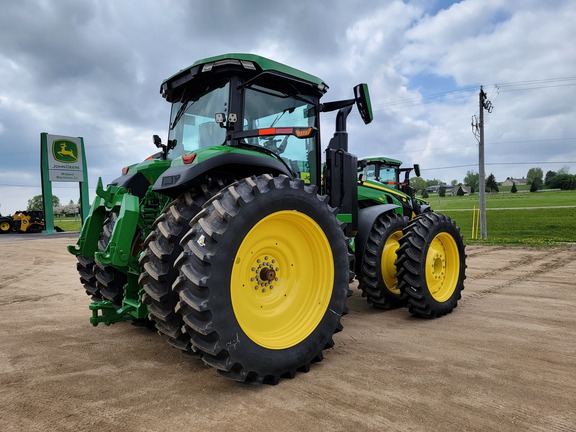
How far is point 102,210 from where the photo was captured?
3.93 meters

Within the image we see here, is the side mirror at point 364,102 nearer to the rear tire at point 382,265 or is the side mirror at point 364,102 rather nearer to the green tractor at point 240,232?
the green tractor at point 240,232

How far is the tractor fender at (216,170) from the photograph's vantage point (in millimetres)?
2940

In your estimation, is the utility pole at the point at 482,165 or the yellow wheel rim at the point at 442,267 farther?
the utility pole at the point at 482,165

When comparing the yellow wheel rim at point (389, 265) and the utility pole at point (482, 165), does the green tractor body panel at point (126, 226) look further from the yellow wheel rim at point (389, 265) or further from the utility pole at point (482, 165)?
the utility pole at point (482, 165)

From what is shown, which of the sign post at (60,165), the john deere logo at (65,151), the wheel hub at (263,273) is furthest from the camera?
the john deere logo at (65,151)

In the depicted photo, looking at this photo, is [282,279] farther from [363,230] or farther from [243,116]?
[363,230]

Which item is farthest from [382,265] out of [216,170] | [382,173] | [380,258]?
[382,173]

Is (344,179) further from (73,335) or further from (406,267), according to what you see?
(73,335)

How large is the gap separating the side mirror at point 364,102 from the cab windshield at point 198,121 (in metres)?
1.39

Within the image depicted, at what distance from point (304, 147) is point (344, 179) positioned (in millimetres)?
656

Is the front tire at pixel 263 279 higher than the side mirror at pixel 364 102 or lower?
lower

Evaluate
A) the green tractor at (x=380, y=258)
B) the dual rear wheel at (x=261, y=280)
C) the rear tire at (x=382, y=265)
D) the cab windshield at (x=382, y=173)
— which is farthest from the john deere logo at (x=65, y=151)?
the dual rear wheel at (x=261, y=280)

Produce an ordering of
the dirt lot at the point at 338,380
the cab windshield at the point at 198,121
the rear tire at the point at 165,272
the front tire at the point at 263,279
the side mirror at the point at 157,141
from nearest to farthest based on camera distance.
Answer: the dirt lot at the point at 338,380 < the front tire at the point at 263,279 < the rear tire at the point at 165,272 < the cab windshield at the point at 198,121 < the side mirror at the point at 157,141

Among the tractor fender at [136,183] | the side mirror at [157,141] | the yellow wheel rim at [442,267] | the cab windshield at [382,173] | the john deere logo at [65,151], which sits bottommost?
the yellow wheel rim at [442,267]
